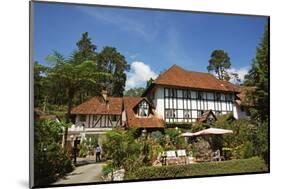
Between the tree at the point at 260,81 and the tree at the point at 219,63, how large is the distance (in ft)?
1.50

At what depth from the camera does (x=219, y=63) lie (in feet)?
23.4

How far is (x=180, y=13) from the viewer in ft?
23.0

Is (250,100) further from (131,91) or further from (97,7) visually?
(97,7)

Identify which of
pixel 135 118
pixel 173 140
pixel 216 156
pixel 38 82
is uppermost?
pixel 38 82

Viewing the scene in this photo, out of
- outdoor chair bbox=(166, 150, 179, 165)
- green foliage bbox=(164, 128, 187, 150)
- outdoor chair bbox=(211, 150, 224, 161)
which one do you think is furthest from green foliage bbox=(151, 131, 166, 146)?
outdoor chair bbox=(211, 150, 224, 161)

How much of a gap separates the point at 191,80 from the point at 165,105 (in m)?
0.60

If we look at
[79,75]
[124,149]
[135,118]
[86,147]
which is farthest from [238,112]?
[79,75]

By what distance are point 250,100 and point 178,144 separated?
153cm

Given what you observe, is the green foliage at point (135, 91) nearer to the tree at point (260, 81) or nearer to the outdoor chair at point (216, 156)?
the outdoor chair at point (216, 156)

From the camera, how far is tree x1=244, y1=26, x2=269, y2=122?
7414 mm

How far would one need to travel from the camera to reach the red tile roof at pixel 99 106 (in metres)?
6.45

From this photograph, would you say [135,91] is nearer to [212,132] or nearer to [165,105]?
[165,105]

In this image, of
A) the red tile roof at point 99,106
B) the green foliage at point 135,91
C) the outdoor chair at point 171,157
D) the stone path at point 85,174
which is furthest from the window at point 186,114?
the stone path at point 85,174

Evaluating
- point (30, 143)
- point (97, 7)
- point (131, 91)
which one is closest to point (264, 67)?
point (131, 91)
